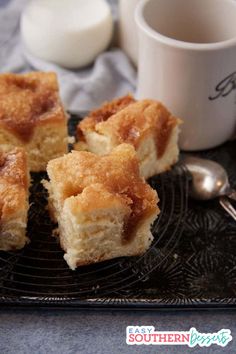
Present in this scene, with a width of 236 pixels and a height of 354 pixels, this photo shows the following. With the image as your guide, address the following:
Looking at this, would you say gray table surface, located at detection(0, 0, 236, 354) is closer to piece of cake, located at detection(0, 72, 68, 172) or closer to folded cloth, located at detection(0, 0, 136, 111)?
piece of cake, located at detection(0, 72, 68, 172)

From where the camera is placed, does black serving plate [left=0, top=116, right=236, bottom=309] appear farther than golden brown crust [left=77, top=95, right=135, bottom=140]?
No

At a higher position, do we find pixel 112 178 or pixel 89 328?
pixel 112 178

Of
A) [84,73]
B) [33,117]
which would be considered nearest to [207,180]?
[33,117]

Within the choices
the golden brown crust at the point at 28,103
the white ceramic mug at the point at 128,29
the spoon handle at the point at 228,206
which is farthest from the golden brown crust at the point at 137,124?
the white ceramic mug at the point at 128,29

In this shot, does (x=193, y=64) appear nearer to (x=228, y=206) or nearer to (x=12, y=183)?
(x=228, y=206)

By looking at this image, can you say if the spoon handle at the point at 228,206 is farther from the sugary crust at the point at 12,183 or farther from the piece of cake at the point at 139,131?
the sugary crust at the point at 12,183

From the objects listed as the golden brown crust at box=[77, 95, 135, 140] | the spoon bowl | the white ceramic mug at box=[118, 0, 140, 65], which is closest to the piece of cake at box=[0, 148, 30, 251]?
the golden brown crust at box=[77, 95, 135, 140]

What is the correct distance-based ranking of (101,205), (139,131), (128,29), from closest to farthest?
1. (101,205)
2. (139,131)
3. (128,29)
